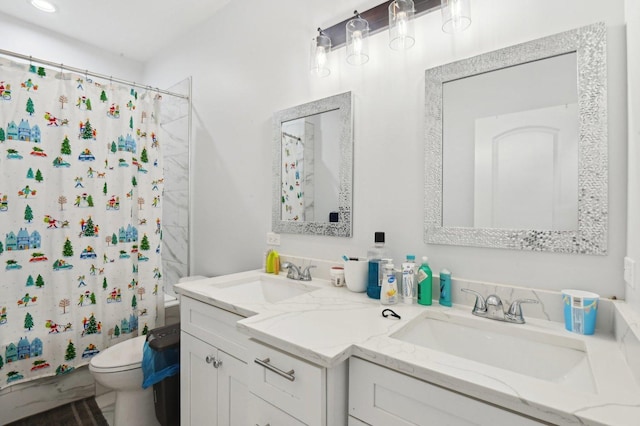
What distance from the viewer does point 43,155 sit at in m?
1.89

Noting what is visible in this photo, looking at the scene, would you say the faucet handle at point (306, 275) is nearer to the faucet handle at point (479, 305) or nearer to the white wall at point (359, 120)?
the white wall at point (359, 120)

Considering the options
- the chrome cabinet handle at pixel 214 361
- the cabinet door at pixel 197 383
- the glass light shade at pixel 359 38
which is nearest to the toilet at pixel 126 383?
the cabinet door at pixel 197 383

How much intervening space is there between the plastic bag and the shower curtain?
2.09ft

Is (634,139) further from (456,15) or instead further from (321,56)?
(321,56)

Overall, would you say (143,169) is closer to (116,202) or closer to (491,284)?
(116,202)

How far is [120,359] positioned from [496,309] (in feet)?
6.13

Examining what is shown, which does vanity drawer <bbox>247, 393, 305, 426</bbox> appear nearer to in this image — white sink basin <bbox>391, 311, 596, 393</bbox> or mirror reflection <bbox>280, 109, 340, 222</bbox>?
white sink basin <bbox>391, 311, 596, 393</bbox>

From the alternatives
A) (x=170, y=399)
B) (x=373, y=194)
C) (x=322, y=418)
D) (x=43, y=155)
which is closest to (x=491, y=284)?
(x=373, y=194)

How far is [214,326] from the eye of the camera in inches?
54.5

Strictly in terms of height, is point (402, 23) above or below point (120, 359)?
above

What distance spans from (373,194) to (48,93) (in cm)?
203

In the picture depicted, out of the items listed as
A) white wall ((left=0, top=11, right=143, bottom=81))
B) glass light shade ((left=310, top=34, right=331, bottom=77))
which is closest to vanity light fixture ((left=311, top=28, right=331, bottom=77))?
glass light shade ((left=310, top=34, right=331, bottom=77))

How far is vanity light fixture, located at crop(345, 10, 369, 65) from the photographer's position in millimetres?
1494

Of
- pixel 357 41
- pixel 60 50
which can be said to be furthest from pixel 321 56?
pixel 60 50
